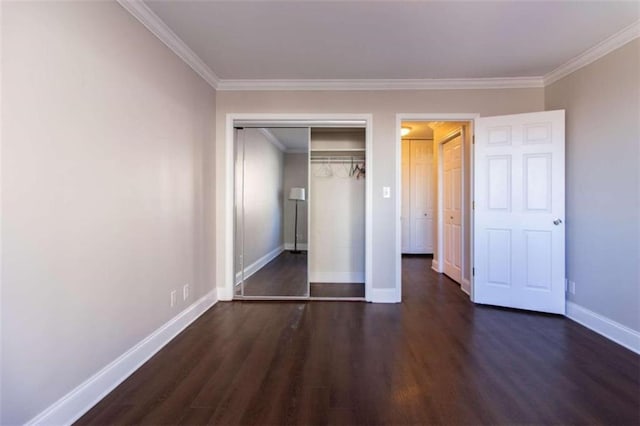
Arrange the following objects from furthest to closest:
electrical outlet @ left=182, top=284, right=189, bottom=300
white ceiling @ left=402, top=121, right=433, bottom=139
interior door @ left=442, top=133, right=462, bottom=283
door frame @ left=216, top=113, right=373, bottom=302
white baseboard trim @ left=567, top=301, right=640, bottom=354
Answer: white ceiling @ left=402, top=121, right=433, bottom=139, interior door @ left=442, top=133, right=462, bottom=283, door frame @ left=216, top=113, right=373, bottom=302, electrical outlet @ left=182, top=284, right=189, bottom=300, white baseboard trim @ left=567, top=301, right=640, bottom=354

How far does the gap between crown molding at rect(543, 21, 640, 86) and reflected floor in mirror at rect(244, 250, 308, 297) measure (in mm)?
3273

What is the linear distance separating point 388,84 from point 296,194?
1.61m

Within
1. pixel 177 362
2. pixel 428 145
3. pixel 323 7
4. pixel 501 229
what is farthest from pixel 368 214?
pixel 428 145

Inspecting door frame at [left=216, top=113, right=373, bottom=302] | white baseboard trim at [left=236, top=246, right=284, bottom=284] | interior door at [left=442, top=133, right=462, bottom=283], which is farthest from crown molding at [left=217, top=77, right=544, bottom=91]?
white baseboard trim at [left=236, top=246, right=284, bottom=284]

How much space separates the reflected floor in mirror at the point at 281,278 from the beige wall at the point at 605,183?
278 centimetres

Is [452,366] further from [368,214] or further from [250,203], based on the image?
[250,203]

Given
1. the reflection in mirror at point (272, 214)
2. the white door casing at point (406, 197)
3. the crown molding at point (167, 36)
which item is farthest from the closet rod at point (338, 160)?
the white door casing at point (406, 197)

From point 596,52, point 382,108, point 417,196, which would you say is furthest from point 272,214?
point 417,196

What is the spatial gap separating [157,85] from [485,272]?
359 cm

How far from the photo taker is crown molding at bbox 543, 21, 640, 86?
236 centimetres

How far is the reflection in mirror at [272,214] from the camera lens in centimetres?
362

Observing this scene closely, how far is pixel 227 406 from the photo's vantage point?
1.67m

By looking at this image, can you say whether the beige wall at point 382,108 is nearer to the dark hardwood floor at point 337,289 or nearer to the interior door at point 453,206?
the dark hardwood floor at point 337,289

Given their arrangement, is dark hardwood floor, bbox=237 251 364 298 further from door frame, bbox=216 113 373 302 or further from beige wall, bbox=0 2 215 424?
beige wall, bbox=0 2 215 424
